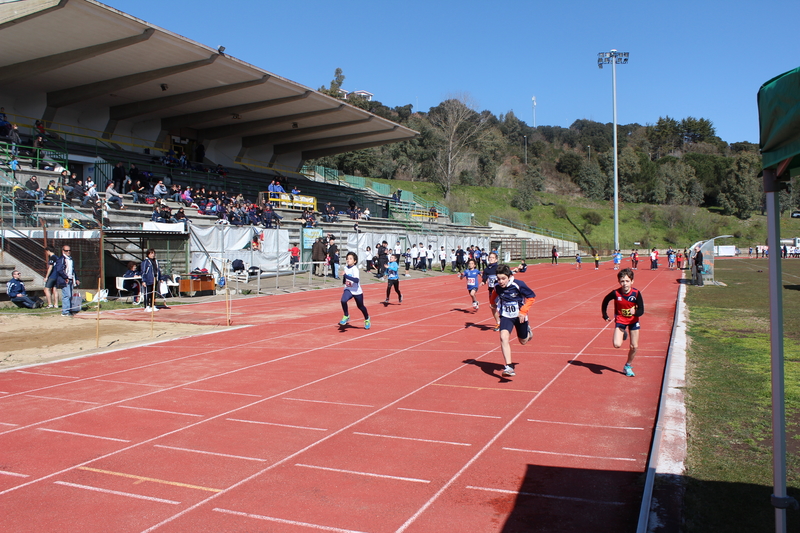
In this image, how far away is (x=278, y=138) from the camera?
4650 cm

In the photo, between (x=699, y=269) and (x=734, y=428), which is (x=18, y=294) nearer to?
(x=734, y=428)

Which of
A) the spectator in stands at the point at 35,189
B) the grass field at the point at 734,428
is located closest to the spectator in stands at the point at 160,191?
the spectator in stands at the point at 35,189

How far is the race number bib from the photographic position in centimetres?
891

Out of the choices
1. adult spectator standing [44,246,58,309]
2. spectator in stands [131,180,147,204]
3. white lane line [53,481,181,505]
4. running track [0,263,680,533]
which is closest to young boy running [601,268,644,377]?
running track [0,263,680,533]

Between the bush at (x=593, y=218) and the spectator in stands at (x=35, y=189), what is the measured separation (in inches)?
2519

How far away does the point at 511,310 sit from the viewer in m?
8.92

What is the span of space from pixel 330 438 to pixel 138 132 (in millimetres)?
37535

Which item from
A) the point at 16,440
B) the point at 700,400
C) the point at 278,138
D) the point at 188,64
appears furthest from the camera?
the point at 278,138

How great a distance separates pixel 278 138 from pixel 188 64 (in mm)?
16922

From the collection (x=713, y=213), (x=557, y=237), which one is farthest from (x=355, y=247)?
(x=713, y=213)

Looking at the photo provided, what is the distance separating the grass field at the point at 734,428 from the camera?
4348mm

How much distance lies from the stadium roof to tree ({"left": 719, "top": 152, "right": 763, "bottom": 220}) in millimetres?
53785

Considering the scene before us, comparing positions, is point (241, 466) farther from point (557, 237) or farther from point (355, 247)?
point (557, 237)

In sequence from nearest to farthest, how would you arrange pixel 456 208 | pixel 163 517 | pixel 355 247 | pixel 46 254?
1. pixel 163 517
2. pixel 46 254
3. pixel 355 247
4. pixel 456 208
